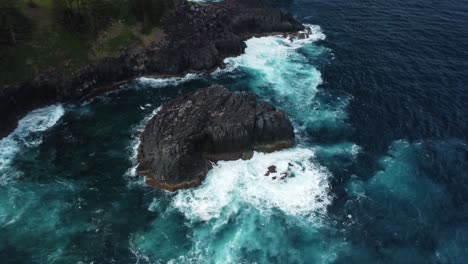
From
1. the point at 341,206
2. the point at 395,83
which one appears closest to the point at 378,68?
the point at 395,83

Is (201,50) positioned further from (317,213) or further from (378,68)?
(317,213)

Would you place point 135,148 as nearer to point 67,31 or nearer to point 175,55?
point 175,55

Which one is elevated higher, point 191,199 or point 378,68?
point 378,68

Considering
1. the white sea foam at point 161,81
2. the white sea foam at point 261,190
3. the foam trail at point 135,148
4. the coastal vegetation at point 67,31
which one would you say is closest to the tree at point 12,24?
the coastal vegetation at point 67,31

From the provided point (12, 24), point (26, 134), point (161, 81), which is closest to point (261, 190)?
point (161, 81)

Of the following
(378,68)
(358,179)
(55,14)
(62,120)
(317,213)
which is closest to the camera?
(317,213)

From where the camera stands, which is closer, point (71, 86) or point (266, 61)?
point (71, 86)
